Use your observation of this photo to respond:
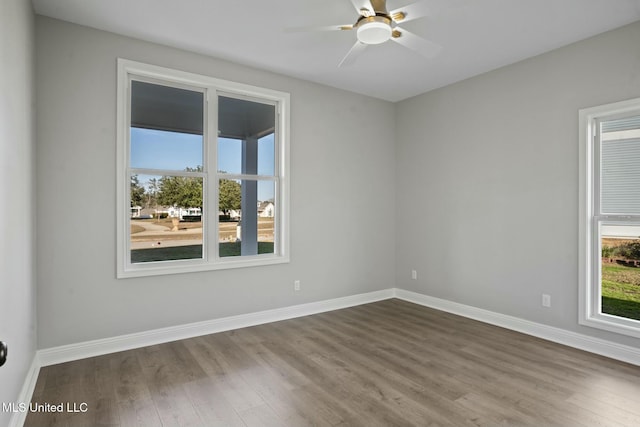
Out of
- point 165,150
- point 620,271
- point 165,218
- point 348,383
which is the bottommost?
point 348,383

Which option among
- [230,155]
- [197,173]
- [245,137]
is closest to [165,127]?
[197,173]

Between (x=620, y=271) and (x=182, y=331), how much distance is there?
Answer: 409cm

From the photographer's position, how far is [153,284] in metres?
3.48

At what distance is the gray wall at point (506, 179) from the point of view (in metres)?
3.42

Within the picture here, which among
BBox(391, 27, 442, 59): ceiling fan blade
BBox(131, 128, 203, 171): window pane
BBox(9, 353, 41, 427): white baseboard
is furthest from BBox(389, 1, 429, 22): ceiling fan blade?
BBox(9, 353, 41, 427): white baseboard

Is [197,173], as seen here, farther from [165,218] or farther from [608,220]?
[608,220]

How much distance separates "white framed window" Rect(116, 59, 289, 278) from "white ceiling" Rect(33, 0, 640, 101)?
374 millimetres

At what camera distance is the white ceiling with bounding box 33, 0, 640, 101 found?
283 centimetres

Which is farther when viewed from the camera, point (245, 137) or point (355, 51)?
point (245, 137)

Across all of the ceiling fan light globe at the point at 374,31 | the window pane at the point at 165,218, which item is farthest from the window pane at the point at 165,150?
the ceiling fan light globe at the point at 374,31

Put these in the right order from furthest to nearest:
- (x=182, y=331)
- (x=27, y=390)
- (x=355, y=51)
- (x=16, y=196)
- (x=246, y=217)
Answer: (x=246, y=217)
(x=182, y=331)
(x=355, y=51)
(x=27, y=390)
(x=16, y=196)

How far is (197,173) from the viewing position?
12.4 ft

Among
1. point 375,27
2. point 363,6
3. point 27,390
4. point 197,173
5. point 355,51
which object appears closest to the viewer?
point 27,390

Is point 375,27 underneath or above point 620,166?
above
